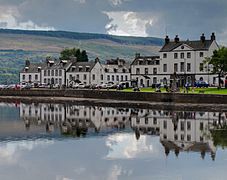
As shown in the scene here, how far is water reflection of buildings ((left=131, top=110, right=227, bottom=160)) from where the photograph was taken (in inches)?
1507

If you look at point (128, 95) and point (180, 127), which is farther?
point (128, 95)

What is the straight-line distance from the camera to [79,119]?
2350 inches

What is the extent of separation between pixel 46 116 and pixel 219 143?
96.6 ft

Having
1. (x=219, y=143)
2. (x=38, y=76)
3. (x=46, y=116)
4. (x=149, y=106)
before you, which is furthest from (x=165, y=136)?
(x=38, y=76)

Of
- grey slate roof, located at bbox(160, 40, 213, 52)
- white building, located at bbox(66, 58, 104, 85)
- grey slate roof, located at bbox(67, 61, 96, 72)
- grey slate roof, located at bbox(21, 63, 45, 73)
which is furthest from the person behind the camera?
grey slate roof, located at bbox(21, 63, 45, 73)

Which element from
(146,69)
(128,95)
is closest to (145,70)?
(146,69)

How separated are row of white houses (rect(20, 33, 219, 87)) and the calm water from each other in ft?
142

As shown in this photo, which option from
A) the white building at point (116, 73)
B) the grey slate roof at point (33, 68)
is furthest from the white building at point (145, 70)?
the grey slate roof at point (33, 68)

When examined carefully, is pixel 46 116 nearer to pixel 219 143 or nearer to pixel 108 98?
pixel 108 98

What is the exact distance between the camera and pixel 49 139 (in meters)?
41.9

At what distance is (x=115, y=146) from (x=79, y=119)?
70.2 feet

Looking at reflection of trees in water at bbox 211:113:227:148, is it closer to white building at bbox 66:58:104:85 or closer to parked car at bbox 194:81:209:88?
parked car at bbox 194:81:209:88

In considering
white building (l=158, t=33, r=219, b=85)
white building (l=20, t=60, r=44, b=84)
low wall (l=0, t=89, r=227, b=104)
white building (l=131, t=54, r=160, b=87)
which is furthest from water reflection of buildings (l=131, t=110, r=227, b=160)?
white building (l=20, t=60, r=44, b=84)

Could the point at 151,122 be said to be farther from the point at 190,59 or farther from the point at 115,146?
the point at 190,59
